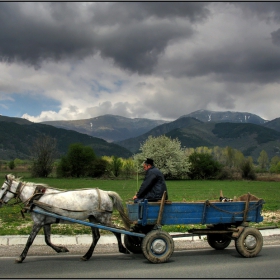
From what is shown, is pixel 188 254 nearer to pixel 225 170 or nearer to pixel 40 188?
pixel 40 188

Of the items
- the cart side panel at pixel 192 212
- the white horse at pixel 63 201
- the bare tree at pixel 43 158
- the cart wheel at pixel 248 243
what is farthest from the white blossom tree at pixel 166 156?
the white horse at pixel 63 201

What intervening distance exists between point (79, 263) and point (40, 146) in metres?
76.9

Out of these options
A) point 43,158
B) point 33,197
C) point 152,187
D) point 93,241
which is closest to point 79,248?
point 93,241

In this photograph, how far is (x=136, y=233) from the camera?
8625mm

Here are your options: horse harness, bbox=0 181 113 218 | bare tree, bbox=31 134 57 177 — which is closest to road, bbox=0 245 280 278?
horse harness, bbox=0 181 113 218

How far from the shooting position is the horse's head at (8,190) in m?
9.03

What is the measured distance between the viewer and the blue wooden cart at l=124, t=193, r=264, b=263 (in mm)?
8289

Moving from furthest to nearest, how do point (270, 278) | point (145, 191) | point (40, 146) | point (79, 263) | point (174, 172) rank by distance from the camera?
point (40, 146), point (174, 172), point (145, 191), point (79, 263), point (270, 278)

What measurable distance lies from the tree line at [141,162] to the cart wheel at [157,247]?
6287cm

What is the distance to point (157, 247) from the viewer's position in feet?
27.1

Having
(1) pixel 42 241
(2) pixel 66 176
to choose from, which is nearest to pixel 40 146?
(2) pixel 66 176

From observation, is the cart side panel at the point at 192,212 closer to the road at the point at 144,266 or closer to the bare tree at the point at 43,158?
the road at the point at 144,266

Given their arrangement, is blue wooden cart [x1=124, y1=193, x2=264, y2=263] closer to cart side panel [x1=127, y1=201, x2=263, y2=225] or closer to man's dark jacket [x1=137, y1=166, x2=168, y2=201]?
cart side panel [x1=127, y1=201, x2=263, y2=225]

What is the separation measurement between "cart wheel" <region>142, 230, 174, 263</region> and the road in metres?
0.16
